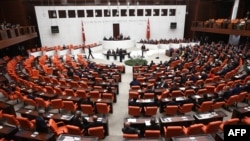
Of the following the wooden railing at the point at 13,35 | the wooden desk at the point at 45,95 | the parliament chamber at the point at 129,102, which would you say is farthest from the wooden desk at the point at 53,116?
the wooden railing at the point at 13,35

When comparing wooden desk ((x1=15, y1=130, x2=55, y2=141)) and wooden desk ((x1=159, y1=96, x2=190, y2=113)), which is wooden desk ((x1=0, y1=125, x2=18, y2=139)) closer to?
wooden desk ((x1=15, y1=130, x2=55, y2=141))

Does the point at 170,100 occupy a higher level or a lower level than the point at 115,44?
lower

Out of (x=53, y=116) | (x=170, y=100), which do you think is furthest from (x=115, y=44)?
(x=53, y=116)

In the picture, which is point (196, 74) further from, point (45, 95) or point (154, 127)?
point (45, 95)

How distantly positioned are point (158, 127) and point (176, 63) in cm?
1027

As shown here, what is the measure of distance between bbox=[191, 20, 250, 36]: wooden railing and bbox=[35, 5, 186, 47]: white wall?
3487 mm

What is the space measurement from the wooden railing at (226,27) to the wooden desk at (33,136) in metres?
18.4

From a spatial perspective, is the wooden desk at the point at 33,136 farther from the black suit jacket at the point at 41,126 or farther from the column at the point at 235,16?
the column at the point at 235,16

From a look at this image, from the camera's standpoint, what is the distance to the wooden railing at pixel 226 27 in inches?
680

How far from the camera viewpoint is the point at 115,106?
9.09 m

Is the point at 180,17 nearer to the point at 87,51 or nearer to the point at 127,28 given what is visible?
the point at 127,28

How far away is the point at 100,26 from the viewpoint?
82.2 feet

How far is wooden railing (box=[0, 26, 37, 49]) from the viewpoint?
13669 millimetres

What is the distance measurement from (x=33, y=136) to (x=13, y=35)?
13.2 meters
